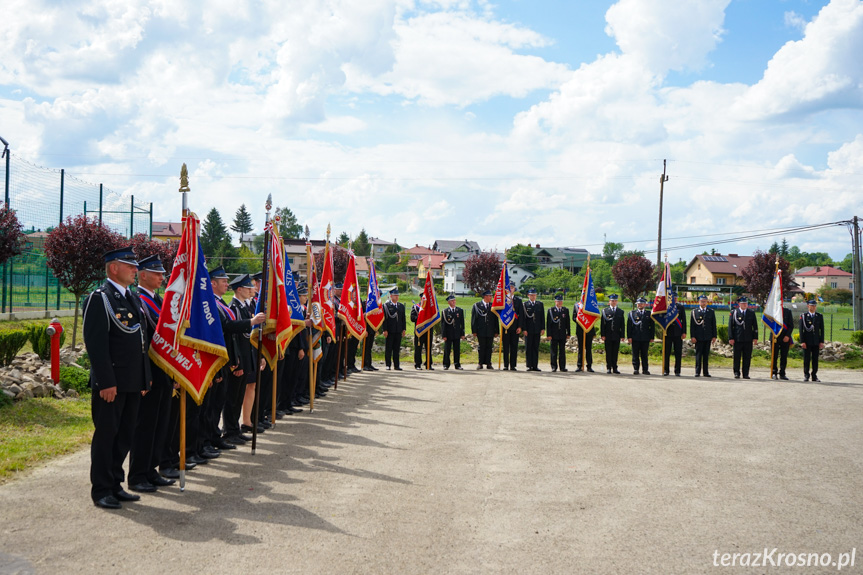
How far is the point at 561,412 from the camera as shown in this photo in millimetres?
10172

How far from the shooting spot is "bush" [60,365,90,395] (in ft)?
33.9

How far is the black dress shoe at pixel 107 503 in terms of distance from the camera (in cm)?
520

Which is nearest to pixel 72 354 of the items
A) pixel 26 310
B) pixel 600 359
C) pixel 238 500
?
pixel 26 310

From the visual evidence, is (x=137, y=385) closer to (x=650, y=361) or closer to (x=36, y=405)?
(x=36, y=405)

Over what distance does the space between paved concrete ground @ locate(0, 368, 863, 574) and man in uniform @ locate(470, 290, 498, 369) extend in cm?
732

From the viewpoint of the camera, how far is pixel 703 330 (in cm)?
1639

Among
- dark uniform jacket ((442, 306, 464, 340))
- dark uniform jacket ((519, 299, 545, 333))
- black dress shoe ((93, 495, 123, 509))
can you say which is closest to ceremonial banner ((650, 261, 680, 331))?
dark uniform jacket ((519, 299, 545, 333))

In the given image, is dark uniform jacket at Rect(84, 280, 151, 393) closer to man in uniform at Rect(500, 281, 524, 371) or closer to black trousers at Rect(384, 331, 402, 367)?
black trousers at Rect(384, 331, 402, 367)

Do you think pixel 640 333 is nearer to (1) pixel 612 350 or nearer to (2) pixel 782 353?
(1) pixel 612 350

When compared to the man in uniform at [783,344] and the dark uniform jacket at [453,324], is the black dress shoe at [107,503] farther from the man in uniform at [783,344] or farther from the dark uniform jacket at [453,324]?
the man in uniform at [783,344]

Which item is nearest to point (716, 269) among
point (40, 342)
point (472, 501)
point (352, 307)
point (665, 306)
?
point (665, 306)

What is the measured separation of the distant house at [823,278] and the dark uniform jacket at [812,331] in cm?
8565

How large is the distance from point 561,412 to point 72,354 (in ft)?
31.2

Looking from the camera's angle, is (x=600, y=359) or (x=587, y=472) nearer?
(x=587, y=472)
